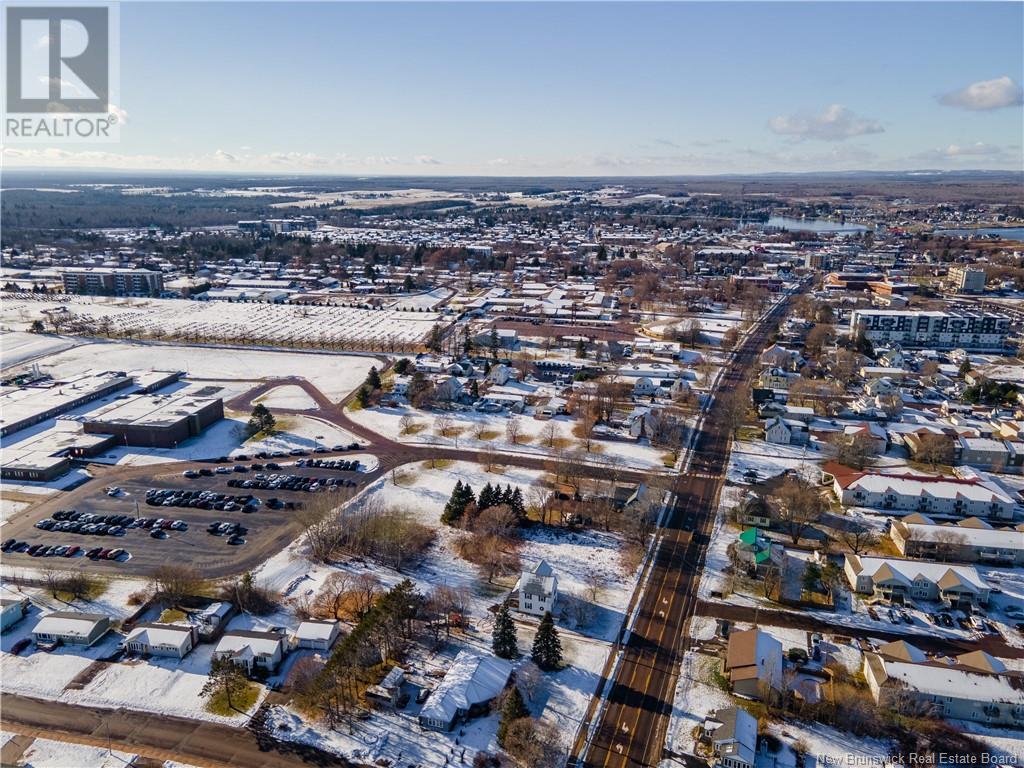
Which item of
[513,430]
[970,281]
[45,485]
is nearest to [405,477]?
[513,430]

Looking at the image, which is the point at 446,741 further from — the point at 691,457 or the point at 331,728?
the point at 691,457

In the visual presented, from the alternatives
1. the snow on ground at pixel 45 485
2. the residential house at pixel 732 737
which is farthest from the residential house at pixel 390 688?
the snow on ground at pixel 45 485

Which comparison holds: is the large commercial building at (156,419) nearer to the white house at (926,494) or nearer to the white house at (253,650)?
the white house at (253,650)

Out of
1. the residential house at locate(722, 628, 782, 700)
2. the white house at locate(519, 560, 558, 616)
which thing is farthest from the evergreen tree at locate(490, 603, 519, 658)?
the residential house at locate(722, 628, 782, 700)

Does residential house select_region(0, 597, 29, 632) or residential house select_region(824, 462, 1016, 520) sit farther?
residential house select_region(824, 462, 1016, 520)

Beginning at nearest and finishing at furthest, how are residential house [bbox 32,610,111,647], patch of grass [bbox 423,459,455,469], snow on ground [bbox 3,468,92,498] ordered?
residential house [bbox 32,610,111,647], snow on ground [bbox 3,468,92,498], patch of grass [bbox 423,459,455,469]

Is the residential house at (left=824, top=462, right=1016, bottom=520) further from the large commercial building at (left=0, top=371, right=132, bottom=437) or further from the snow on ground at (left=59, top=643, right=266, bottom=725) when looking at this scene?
the large commercial building at (left=0, top=371, right=132, bottom=437)

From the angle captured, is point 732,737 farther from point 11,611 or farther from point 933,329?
point 933,329
